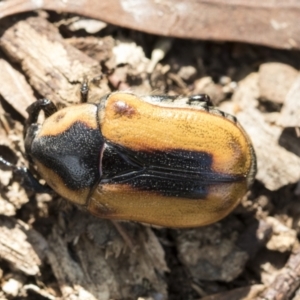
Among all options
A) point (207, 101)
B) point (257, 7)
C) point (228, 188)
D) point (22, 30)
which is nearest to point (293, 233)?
point (228, 188)

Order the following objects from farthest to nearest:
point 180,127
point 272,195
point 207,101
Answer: point 272,195 < point 207,101 < point 180,127

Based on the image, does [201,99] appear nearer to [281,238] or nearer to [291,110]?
[291,110]

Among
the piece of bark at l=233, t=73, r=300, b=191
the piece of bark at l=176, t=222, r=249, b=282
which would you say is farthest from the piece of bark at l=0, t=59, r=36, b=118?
the piece of bark at l=233, t=73, r=300, b=191

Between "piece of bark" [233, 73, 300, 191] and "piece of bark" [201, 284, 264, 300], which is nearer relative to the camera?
"piece of bark" [201, 284, 264, 300]

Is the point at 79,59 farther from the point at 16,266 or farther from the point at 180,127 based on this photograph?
the point at 16,266

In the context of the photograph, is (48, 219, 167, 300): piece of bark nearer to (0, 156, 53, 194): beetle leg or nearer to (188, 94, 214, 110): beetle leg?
(0, 156, 53, 194): beetle leg

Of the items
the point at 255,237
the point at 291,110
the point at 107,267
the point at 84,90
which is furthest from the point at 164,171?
the point at 291,110
